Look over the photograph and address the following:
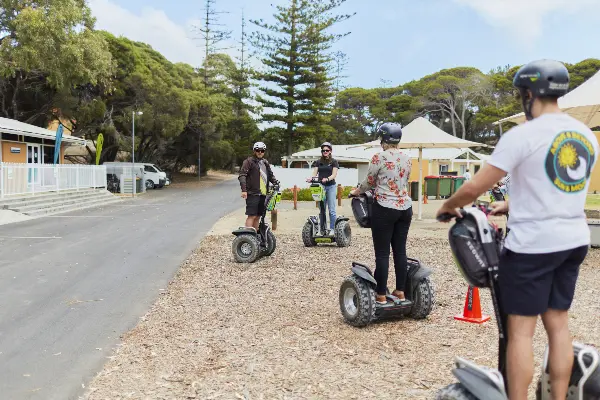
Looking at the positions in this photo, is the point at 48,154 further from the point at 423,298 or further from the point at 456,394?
the point at 456,394

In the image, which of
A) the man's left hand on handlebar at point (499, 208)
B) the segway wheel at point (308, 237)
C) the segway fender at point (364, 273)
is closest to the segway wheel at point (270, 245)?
the segway wheel at point (308, 237)

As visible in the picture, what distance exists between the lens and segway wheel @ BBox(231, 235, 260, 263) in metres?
8.82

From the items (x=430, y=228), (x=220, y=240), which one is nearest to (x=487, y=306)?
(x=220, y=240)

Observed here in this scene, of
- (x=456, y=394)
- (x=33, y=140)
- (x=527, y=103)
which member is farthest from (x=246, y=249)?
(x=33, y=140)

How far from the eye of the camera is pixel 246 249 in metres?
8.89

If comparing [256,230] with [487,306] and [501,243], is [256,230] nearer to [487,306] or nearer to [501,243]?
[487,306]

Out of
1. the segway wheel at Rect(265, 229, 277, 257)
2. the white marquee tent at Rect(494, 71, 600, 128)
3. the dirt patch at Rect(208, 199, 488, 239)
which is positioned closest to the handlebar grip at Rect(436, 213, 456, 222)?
the segway wheel at Rect(265, 229, 277, 257)

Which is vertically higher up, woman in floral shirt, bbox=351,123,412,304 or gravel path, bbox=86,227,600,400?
woman in floral shirt, bbox=351,123,412,304

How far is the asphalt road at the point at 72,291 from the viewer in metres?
4.30

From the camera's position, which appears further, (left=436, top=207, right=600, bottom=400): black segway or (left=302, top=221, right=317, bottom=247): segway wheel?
(left=302, top=221, right=317, bottom=247): segway wheel

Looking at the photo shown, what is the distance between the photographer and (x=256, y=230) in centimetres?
900

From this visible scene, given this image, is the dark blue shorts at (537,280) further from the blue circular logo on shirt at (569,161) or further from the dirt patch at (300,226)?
the dirt patch at (300,226)

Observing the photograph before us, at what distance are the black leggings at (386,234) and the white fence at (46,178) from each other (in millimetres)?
16621

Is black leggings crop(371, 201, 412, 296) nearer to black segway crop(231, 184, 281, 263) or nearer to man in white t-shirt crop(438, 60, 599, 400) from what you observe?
man in white t-shirt crop(438, 60, 599, 400)
